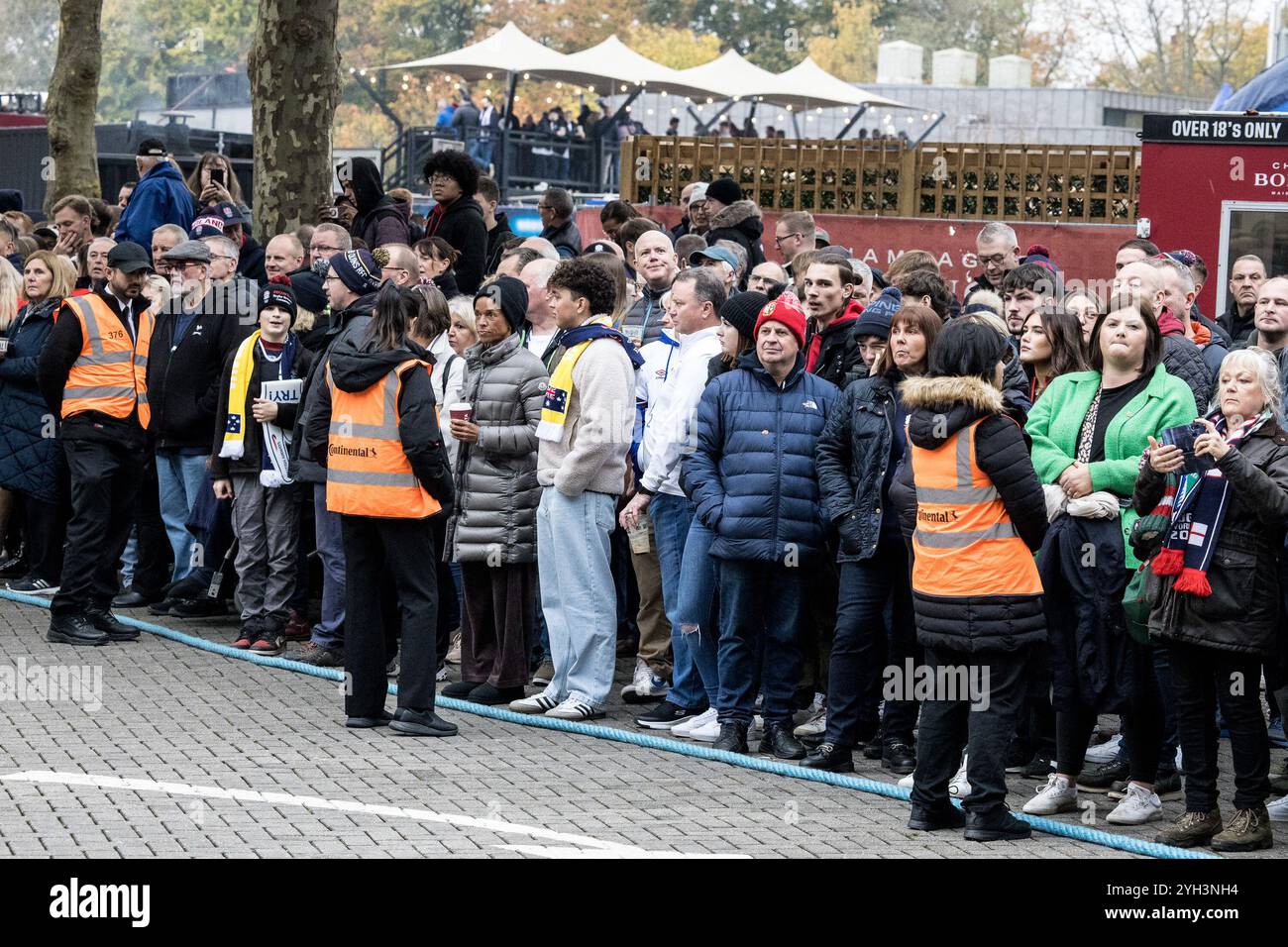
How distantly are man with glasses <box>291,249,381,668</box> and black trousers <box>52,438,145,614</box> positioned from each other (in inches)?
46.0

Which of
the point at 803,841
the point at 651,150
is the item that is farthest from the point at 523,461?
the point at 651,150

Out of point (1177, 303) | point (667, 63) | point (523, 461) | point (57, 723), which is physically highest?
point (667, 63)

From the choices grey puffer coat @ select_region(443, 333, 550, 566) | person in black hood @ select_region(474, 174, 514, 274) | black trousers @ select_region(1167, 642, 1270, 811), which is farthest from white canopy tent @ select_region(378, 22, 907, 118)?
black trousers @ select_region(1167, 642, 1270, 811)

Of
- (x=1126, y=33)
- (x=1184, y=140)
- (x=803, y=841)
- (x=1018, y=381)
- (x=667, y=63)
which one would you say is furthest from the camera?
(x=1126, y=33)

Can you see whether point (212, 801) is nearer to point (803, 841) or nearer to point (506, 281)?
point (803, 841)

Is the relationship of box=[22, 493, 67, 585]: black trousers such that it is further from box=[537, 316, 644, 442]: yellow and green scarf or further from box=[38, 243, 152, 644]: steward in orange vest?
box=[537, 316, 644, 442]: yellow and green scarf

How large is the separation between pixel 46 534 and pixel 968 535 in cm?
772

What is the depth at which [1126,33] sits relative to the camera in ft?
273

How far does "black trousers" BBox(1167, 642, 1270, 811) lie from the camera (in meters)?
7.48

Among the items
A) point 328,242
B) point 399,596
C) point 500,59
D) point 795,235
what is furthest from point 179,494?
point 500,59

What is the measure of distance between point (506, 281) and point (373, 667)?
80.2 inches

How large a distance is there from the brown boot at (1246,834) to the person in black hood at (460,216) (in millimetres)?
7673

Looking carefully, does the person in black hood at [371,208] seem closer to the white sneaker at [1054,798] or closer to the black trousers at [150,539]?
the black trousers at [150,539]

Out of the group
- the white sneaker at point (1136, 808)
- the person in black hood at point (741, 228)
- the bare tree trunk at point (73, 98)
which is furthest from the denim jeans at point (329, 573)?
the bare tree trunk at point (73, 98)
